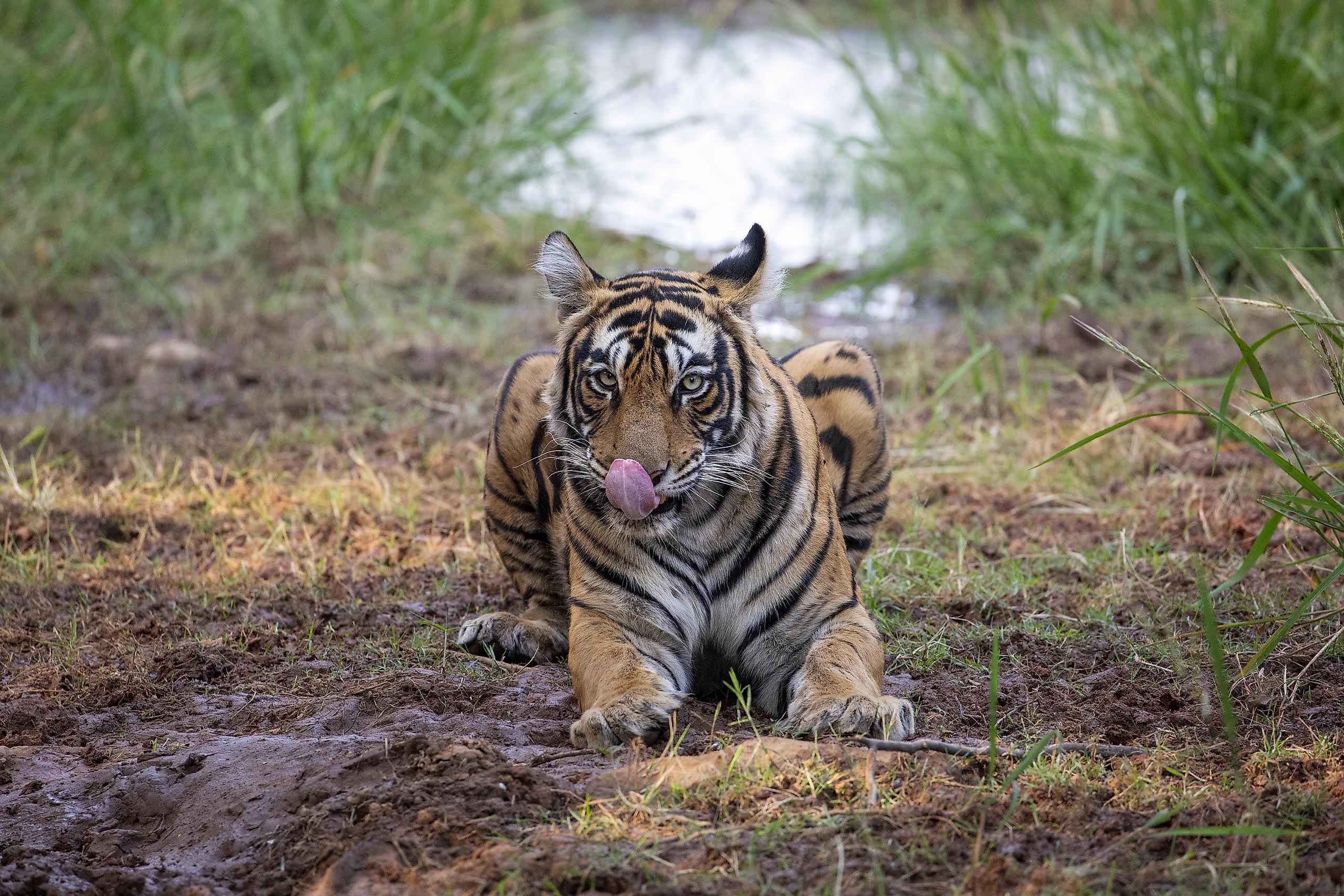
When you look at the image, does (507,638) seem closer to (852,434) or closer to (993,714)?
(852,434)

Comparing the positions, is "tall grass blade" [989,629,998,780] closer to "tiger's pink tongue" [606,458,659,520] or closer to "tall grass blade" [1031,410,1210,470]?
"tall grass blade" [1031,410,1210,470]

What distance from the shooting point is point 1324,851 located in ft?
8.07

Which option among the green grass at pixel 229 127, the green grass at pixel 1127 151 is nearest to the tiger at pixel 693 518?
the green grass at pixel 1127 151

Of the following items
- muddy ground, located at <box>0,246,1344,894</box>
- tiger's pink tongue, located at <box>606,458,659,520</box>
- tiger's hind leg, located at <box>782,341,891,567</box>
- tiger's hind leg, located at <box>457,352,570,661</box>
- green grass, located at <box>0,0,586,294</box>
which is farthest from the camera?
green grass, located at <box>0,0,586,294</box>

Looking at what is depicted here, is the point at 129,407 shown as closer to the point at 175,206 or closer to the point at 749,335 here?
the point at 175,206

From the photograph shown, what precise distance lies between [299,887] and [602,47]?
12.2m

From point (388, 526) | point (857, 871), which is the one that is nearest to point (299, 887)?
point (857, 871)

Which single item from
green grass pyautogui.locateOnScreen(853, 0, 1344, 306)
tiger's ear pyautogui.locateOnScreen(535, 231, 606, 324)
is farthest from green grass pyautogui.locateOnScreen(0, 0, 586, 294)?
tiger's ear pyautogui.locateOnScreen(535, 231, 606, 324)

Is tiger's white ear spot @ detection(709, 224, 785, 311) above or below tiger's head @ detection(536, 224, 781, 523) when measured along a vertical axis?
above

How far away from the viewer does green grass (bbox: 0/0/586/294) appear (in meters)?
7.99

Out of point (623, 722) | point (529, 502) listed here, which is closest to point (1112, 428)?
point (623, 722)

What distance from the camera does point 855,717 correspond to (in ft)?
9.95

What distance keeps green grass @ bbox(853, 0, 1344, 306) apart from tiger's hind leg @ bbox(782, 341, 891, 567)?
6.91 ft

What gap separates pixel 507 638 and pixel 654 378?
3.49 feet
